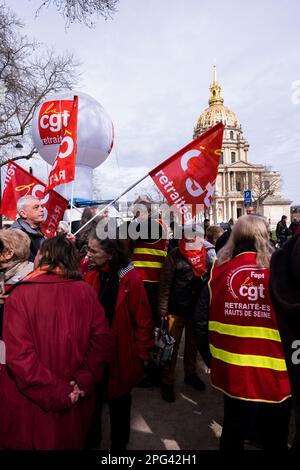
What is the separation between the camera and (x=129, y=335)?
2578 millimetres

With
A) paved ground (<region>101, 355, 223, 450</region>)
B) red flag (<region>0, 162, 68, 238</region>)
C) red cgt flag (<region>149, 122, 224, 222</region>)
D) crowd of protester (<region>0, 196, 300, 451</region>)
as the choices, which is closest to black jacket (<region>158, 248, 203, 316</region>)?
red cgt flag (<region>149, 122, 224, 222</region>)

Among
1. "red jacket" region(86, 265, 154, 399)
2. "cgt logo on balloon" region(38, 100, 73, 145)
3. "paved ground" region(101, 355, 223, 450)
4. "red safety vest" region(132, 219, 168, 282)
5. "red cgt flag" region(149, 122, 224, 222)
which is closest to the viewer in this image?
"red jacket" region(86, 265, 154, 399)

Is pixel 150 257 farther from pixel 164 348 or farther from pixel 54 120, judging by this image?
pixel 54 120

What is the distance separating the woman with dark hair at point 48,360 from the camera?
183 centimetres

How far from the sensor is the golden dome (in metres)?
98.6

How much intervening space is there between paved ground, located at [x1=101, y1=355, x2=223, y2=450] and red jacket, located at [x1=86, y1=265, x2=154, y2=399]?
81cm

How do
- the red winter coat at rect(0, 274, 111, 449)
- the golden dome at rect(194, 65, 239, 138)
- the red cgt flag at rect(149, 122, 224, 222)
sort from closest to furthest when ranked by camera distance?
1. the red winter coat at rect(0, 274, 111, 449)
2. the red cgt flag at rect(149, 122, 224, 222)
3. the golden dome at rect(194, 65, 239, 138)

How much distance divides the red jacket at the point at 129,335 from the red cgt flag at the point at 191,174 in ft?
4.53

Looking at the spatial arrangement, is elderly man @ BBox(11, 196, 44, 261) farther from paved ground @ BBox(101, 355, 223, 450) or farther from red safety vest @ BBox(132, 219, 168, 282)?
paved ground @ BBox(101, 355, 223, 450)

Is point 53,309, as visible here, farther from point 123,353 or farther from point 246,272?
point 246,272

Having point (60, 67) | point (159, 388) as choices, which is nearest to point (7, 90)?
point (60, 67)

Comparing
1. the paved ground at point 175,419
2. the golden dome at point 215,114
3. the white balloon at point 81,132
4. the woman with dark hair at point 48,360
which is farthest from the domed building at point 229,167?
the woman with dark hair at point 48,360

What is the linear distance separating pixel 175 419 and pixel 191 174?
2.57m
